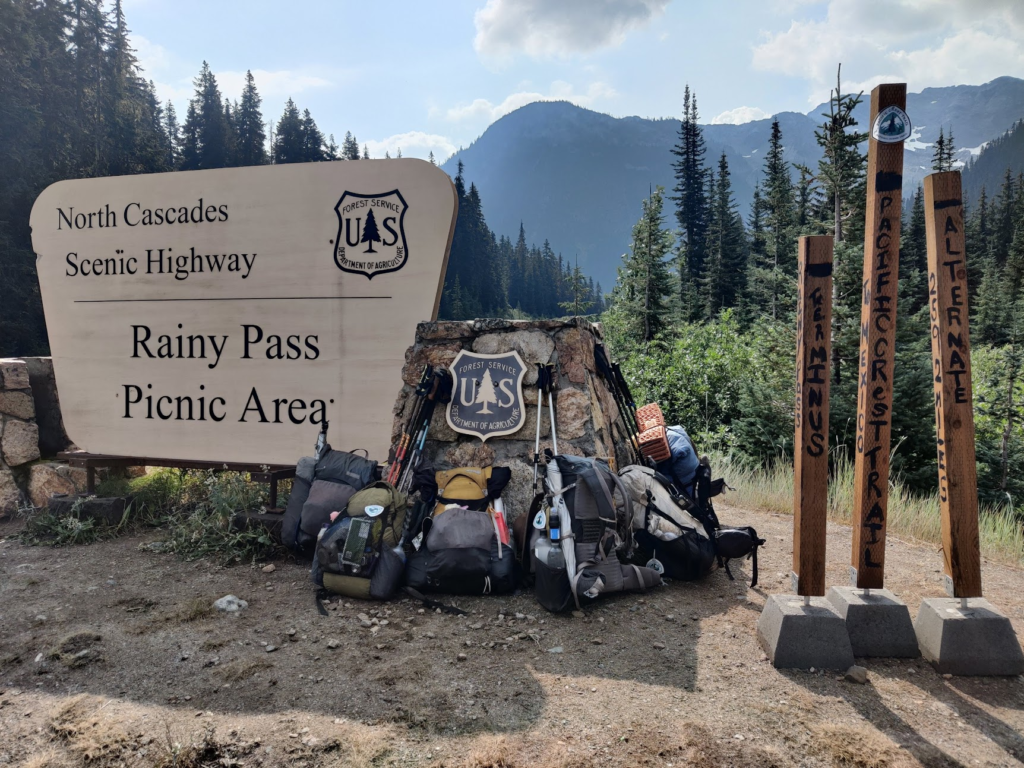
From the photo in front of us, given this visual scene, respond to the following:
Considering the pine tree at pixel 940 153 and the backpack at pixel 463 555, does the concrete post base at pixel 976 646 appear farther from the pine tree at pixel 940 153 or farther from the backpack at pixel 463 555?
the pine tree at pixel 940 153

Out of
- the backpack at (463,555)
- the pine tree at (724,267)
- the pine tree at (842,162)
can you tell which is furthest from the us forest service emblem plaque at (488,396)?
the pine tree at (724,267)

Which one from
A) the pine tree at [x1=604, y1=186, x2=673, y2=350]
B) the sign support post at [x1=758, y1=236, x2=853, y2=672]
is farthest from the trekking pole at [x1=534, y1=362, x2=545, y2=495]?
the pine tree at [x1=604, y1=186, x2=673, y2=350]

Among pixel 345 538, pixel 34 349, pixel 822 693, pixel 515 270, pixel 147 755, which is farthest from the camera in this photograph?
pixel 515 270

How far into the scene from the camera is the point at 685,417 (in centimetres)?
1091

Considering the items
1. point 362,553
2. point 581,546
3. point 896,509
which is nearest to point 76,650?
point 362,553

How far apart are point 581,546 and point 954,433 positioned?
6.26ft

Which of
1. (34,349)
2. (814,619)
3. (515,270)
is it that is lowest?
(814,619)

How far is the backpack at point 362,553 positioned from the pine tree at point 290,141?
46.6m

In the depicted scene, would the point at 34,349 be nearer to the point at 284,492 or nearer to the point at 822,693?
the point at 284,492

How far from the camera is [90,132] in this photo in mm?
26219

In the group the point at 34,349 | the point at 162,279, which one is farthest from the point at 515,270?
the point at 162,279

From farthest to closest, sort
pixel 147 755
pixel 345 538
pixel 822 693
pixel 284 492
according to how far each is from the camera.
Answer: pixel 284 492, pixel 345 538, pixel 822 693, pixel 147 755

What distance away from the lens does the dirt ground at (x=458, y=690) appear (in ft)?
7.05

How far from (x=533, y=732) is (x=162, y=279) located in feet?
17.0
